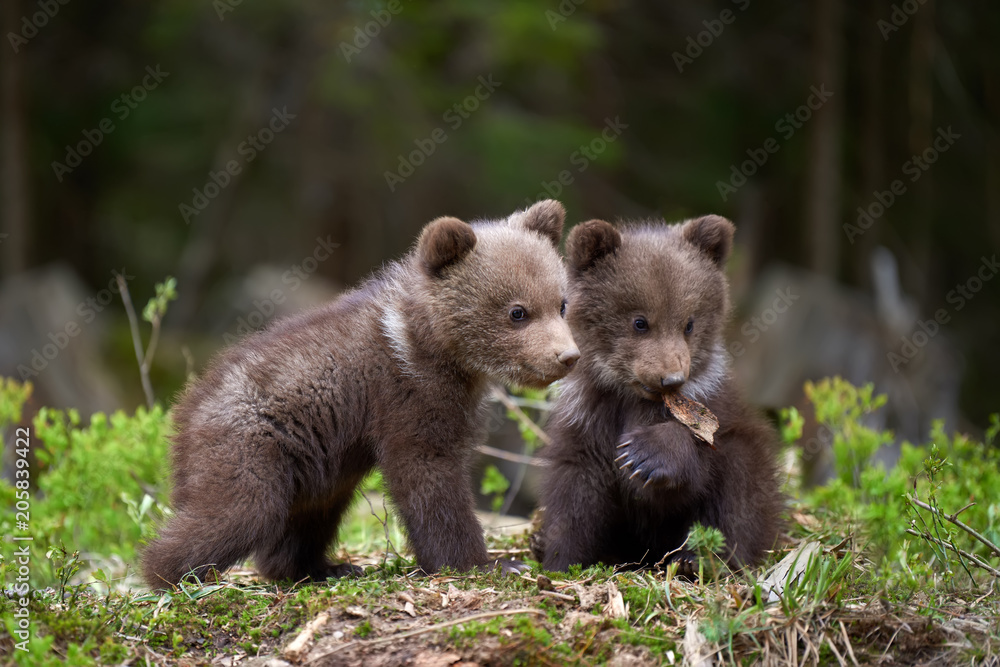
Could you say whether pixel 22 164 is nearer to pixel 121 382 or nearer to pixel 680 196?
pixel 121 382

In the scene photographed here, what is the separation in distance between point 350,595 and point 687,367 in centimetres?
217

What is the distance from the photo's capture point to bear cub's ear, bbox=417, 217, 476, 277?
5359 millimetres

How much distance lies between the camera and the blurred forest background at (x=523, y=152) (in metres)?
13.1

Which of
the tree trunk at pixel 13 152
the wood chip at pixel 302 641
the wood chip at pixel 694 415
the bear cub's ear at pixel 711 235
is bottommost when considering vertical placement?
the wood chip at pixel 302 641

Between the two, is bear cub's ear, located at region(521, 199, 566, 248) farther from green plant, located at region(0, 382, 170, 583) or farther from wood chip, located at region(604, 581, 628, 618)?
green plant, located at region(0, 382, 170, 583)

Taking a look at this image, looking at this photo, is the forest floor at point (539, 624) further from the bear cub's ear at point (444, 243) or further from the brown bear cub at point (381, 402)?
the bear cub's ear at point (444, 243)

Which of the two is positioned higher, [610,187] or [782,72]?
[782,72]

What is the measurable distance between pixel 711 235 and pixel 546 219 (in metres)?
1.02

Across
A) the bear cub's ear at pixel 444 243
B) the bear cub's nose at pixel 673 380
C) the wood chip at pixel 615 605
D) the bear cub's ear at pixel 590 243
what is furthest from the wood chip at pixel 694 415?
the bear cub's ear at pixel 444 243

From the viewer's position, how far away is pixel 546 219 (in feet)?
19.1

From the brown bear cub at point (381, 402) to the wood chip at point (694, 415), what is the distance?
0.71 meters

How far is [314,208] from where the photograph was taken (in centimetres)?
1578

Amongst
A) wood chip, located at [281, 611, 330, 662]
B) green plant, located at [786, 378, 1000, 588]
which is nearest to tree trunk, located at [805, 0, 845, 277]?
green plant, located at [786, 378, 1000, 588]

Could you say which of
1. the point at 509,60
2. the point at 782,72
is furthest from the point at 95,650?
the point at 782,72
